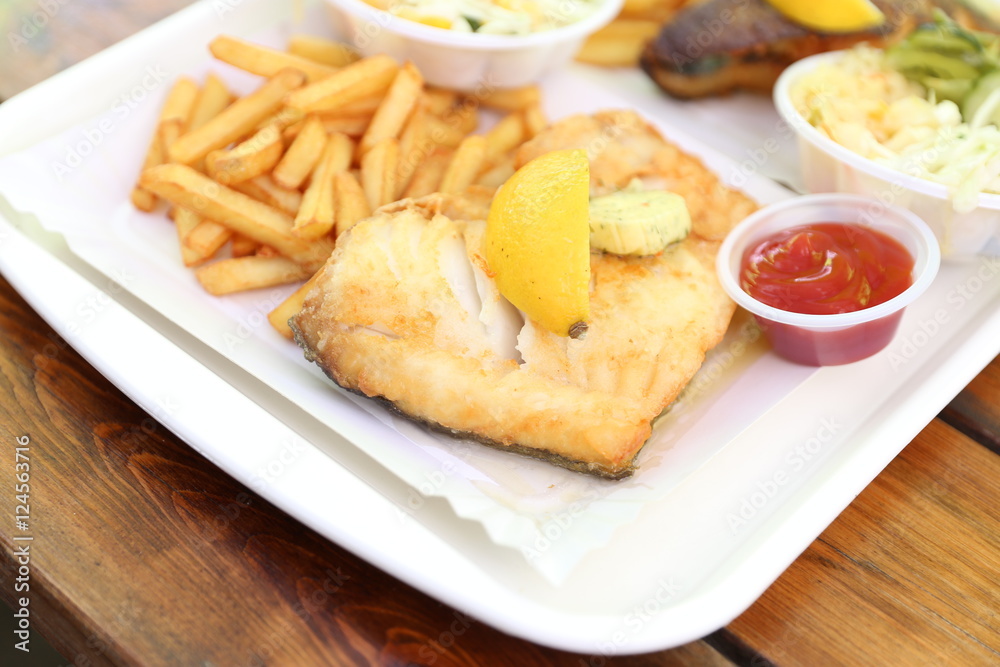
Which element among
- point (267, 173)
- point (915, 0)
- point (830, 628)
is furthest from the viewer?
point (915, 0)

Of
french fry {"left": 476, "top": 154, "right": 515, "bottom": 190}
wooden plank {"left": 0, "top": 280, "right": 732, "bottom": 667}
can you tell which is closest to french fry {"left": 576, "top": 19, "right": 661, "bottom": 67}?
french fry {"left": 476, "top": 154, "right": 515, "bottom": 190}

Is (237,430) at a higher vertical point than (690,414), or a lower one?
higher

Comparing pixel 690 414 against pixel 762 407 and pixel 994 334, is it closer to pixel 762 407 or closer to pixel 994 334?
pixel 762 407

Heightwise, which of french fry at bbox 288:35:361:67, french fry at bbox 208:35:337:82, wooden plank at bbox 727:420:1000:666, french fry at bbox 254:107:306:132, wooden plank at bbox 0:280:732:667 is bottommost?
wooden plank at bbox 727:420:1000:666

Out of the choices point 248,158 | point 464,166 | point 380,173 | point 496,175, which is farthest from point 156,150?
point 496,175

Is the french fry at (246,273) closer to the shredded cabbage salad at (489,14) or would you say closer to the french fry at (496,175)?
the french fry at (496,175)

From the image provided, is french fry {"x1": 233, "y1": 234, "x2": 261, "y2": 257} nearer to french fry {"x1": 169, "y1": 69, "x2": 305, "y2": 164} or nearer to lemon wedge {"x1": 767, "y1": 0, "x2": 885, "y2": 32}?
french fry {"x1": 169, "y1": 69, "x2": 305, "y2": 164}

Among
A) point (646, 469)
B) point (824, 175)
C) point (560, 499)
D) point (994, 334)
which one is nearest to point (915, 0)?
point (824, 175)

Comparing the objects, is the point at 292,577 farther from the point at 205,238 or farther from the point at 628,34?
the point at 628,34
